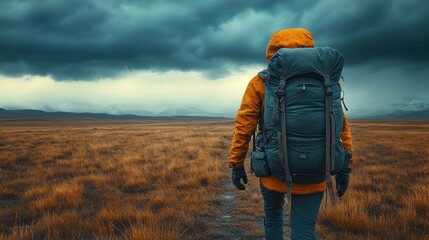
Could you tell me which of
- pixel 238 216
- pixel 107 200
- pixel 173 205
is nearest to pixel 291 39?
pixel 238 216

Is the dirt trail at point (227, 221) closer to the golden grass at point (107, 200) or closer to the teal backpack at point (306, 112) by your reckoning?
the golden grass at point (107, 200)

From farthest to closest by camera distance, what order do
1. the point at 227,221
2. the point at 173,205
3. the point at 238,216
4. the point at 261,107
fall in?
the point at 173,205, the point at 238,216, the point at 227,221, the point at 261,107

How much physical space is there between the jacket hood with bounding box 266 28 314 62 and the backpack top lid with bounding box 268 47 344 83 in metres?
0.26

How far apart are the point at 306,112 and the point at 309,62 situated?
392mm

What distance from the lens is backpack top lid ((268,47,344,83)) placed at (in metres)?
2.13

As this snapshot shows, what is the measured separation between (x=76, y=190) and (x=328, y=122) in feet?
20.0

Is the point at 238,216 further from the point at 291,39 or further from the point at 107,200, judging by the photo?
the point at 291,39

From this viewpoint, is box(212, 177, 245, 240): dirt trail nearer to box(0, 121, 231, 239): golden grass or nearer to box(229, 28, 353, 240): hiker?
box(0, 121, 231, 239): golden grass

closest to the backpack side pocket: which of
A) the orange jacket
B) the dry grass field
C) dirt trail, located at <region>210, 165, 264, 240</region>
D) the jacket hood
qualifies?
the orange jacket

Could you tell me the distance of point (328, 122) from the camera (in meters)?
2.13

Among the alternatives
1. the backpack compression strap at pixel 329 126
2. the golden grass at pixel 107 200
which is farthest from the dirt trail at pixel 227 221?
the backpack compression strap at pixel 329 126

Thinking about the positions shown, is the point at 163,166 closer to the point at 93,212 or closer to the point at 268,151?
the point at 93,212

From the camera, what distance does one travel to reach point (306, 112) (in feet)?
6.98

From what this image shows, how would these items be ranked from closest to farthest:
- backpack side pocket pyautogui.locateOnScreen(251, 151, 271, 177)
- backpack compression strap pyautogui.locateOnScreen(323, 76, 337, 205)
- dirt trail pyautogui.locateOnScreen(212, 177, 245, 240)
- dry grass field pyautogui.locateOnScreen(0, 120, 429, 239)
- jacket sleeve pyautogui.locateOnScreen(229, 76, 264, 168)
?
backpack compression strap pyautogui.locateOnScreen(323, 76, 337, 205)
backpack side pocket pyautogui.locateOnScreen(251, 151, 271, 177)
jacket sleeve pyautogui.locateOnScreen(229, 76, 264, 168)
dry grass field pyautogui.locateOnScreen(0, 120, 429, 239)
dirt trail pyautogui.locateOnScreen(212, 177, 245, 240)
